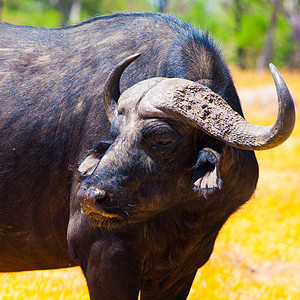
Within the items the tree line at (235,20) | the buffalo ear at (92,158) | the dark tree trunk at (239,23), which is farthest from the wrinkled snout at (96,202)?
the dark tree trunk at (239,23)

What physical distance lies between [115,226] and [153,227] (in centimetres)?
28

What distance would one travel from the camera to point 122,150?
11.0 feet

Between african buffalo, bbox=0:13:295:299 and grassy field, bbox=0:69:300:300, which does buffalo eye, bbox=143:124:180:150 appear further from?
grassy field, bbox=0:69:300:300

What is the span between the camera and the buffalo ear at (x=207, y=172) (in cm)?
323

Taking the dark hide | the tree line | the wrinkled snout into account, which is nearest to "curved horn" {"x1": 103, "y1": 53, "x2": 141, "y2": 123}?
the dark hide

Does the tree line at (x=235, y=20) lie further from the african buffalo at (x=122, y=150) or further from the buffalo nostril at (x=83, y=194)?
the buffalo nostril at (x=83, y=194)

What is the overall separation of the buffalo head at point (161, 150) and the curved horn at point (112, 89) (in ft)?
0.07

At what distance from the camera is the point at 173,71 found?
12.3 ft

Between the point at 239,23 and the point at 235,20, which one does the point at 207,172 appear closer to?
the point at 239,23

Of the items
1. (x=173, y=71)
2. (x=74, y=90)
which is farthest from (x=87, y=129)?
(x=173, y=71)

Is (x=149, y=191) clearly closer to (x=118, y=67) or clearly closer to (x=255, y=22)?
(x=118, y=67)

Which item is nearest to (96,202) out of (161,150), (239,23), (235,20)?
(161,150)

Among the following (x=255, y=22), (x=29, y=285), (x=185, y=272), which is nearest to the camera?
(x=185, y=272)

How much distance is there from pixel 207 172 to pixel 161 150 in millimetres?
322
